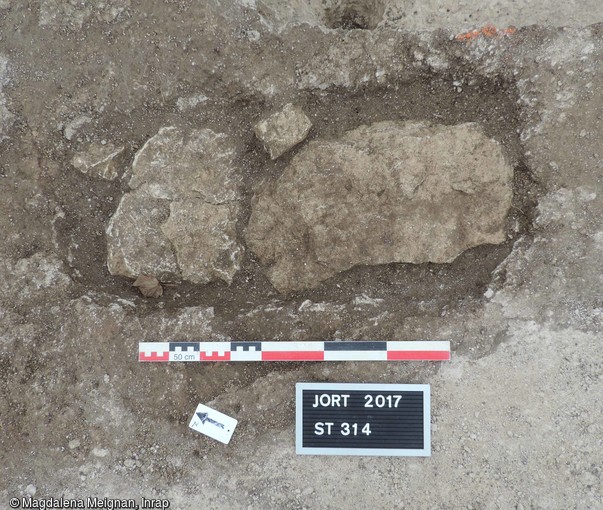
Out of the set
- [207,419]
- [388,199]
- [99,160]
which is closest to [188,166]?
[99,160]

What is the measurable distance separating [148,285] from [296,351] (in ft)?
3.84

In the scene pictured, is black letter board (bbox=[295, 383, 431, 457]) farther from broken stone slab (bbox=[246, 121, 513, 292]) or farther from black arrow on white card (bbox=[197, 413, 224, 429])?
broken stone slab (bbox=[246, 121, 513, 292])

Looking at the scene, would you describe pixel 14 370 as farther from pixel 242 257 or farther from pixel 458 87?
pixel 458 87

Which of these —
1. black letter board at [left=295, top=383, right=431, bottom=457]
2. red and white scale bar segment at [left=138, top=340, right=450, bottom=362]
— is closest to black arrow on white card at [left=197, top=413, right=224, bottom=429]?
red and white scale bar segment at [left=138, top=340, right=450, bottom=362]

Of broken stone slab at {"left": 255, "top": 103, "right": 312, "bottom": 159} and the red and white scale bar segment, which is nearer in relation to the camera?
the red and white scale bar segment

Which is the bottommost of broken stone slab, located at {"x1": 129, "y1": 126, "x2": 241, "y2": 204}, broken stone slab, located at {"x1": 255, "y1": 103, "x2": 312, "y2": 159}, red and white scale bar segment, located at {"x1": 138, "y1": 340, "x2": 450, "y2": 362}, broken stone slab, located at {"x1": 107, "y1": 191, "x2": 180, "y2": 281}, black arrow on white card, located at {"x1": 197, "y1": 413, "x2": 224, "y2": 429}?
black arrow on white card, located at {"x1": 197, "y1": 413, "x2": 224, "y2": 429}

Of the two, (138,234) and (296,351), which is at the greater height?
(138,234)

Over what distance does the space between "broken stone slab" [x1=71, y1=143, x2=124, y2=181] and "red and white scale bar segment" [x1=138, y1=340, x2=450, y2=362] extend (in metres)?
1.28

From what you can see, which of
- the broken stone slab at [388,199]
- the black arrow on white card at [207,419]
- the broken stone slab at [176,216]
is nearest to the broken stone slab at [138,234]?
the broken stone slab at [176,216]

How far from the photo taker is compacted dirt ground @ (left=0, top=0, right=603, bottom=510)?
321 cm

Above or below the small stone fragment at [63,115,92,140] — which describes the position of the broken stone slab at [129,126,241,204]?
below

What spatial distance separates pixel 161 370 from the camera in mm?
3320

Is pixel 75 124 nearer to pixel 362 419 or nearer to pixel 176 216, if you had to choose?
pixel 176 216

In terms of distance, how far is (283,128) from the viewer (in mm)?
3367
